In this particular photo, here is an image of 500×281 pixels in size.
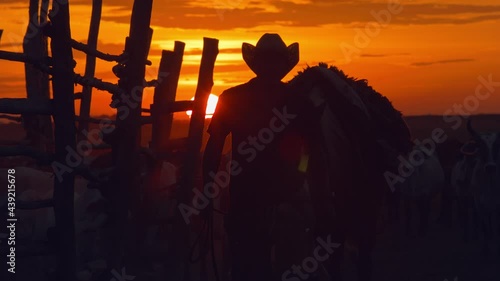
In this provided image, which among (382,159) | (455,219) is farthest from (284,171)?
(455,219)

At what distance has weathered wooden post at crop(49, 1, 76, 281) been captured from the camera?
7.78m

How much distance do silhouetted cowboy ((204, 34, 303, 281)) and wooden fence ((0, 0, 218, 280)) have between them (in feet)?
5.56

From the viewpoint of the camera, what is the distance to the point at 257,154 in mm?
6758

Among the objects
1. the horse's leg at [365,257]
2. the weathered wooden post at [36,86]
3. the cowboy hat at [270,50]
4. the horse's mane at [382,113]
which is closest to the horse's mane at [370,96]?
the horse's mane at [382,113]

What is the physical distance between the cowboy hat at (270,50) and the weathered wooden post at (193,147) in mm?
4512

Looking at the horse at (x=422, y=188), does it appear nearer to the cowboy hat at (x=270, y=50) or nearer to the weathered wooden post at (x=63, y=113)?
the weathered wooden post at (x=63, y=113)

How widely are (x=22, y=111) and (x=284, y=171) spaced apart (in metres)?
2.41

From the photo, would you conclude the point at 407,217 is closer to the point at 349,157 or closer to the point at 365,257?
the point at 365,257

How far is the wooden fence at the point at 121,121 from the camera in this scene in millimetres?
7801

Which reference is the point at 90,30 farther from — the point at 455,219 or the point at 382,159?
the point at 455,219

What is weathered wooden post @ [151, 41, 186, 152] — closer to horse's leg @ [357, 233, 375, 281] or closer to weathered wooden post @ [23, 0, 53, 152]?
weathered wooden post @ [23, 0, 53, 152]

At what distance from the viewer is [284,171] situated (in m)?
6.83

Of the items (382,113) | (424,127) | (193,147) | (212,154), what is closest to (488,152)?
Answer: (382,113)

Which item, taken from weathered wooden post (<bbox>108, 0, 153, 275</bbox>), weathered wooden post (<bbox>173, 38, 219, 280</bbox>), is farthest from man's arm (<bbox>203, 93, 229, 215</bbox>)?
weathered wooden post (<bbox>173, 38, 219, 280</bbox>)
